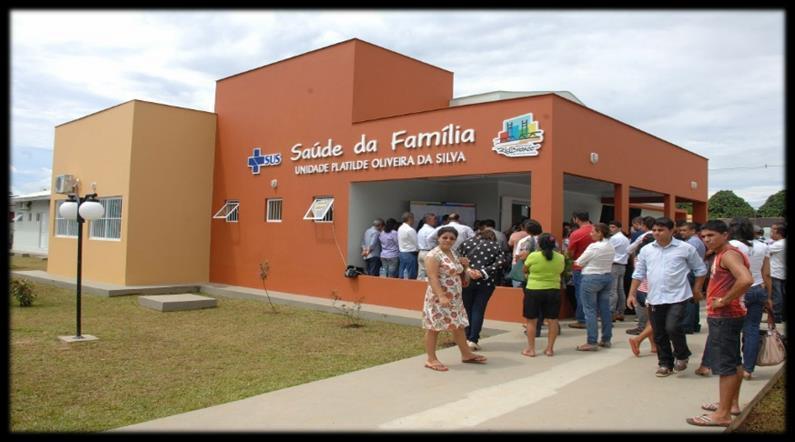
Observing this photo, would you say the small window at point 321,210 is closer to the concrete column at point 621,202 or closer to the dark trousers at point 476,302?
the dark trousers at point 476,302

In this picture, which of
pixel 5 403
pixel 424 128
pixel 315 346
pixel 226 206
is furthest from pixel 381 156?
pixel 5 403

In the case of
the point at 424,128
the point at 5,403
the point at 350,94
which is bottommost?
the point at 5,403

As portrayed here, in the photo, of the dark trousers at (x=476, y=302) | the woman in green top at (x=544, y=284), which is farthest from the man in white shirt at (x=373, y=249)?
the woman in green top at (x=544, y=284)

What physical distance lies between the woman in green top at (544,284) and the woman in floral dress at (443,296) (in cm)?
92

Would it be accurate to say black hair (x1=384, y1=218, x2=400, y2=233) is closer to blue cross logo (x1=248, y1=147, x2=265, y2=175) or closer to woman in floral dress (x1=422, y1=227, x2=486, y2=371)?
blue cross logo (x1=248, y1=147, x2=265, y2=175)

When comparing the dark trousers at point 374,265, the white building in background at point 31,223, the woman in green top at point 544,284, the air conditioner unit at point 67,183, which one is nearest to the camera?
the woman in green top at point 544,284

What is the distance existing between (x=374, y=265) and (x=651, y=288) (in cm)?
700

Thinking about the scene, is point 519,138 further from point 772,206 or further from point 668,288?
point 772,206

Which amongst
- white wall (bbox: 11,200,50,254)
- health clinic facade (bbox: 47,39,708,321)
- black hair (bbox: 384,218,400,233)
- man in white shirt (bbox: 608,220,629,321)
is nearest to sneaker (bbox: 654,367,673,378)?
man in white shirt (bbox: 608,220,629,321)

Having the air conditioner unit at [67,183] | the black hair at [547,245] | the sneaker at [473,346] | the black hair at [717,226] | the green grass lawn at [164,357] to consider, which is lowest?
the green grass lawn at [164,357]

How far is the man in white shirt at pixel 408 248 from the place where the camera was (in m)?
11.2

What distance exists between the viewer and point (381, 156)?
11.7m

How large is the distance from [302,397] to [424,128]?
270 inches

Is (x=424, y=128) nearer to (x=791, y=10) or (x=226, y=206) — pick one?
(x=226, y=206)
